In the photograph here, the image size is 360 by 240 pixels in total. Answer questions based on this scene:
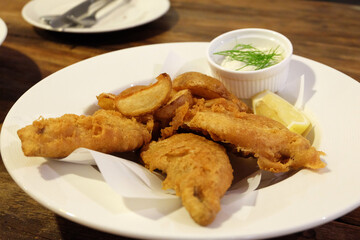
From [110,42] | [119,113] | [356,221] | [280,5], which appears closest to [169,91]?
[119,113]

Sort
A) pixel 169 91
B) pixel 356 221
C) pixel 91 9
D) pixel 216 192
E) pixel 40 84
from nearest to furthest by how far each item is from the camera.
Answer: pixel 216 192 → pixel 356 221 → pixel 169 91 → pixel 40 84 → pixel 91 9

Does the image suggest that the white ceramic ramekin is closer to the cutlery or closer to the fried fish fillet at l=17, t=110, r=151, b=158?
the fried fish fillet at l=17, t=110, r=151, b=158

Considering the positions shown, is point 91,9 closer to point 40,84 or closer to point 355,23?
point 40,84

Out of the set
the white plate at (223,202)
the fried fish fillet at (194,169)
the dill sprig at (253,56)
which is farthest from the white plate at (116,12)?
the fried fish fillet at (194,169)

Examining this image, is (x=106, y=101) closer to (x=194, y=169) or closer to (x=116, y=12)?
(x=194, y=169)

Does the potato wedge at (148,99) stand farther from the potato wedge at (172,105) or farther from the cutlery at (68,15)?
the cutlery at (68,15)

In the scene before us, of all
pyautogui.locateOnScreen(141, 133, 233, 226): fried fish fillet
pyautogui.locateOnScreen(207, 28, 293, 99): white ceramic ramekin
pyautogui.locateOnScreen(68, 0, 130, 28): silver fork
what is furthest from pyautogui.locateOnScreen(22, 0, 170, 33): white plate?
pyautogui.locateOnScreen(141, 133, 233, 226): fried fish fillet
